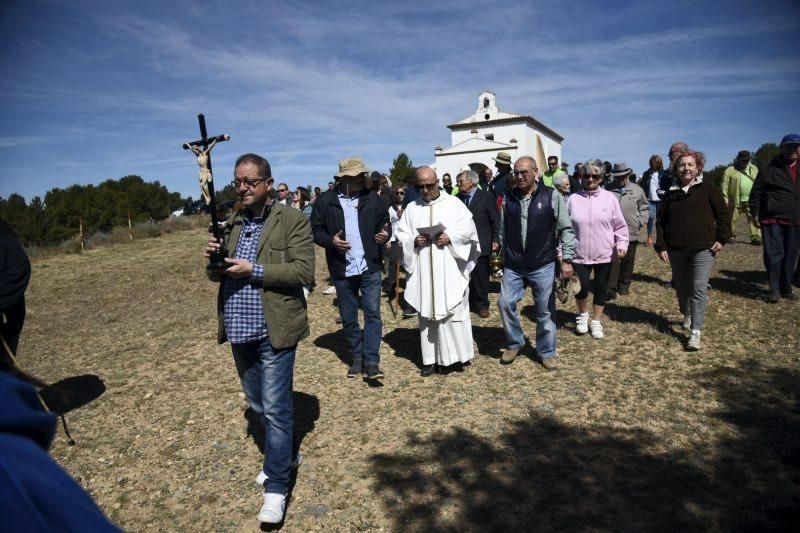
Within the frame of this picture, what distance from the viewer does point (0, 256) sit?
411 cm

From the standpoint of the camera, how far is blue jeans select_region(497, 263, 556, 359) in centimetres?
557

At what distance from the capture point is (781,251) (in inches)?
297

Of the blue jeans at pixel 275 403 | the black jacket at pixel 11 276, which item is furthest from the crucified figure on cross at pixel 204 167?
the black jacket at pixel 11 276

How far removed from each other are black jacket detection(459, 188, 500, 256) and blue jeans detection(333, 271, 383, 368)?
2.68 meters

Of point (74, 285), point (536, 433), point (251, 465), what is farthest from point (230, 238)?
point (74, 285)

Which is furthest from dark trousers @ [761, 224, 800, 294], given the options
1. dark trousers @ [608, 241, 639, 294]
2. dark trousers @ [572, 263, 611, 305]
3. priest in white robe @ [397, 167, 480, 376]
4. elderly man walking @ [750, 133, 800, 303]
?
priest in white robe @ [397, 167, 480, 376]

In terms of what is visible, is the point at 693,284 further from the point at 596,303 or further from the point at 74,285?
the point at 74,285

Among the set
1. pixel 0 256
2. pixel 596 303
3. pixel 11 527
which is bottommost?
pixel 596 303

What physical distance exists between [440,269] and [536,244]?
106 centimetres

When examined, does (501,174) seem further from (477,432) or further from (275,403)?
(275,403)

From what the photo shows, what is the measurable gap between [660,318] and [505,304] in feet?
9.76

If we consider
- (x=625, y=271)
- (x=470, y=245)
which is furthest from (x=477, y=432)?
(x=625, y=271)

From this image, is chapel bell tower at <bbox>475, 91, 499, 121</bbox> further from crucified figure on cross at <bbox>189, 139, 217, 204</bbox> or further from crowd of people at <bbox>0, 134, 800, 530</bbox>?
crucified figure on cross at <bbox>189, 139, 217, 204</bbox>

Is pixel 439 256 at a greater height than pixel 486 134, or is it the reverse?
pixel 486 134
